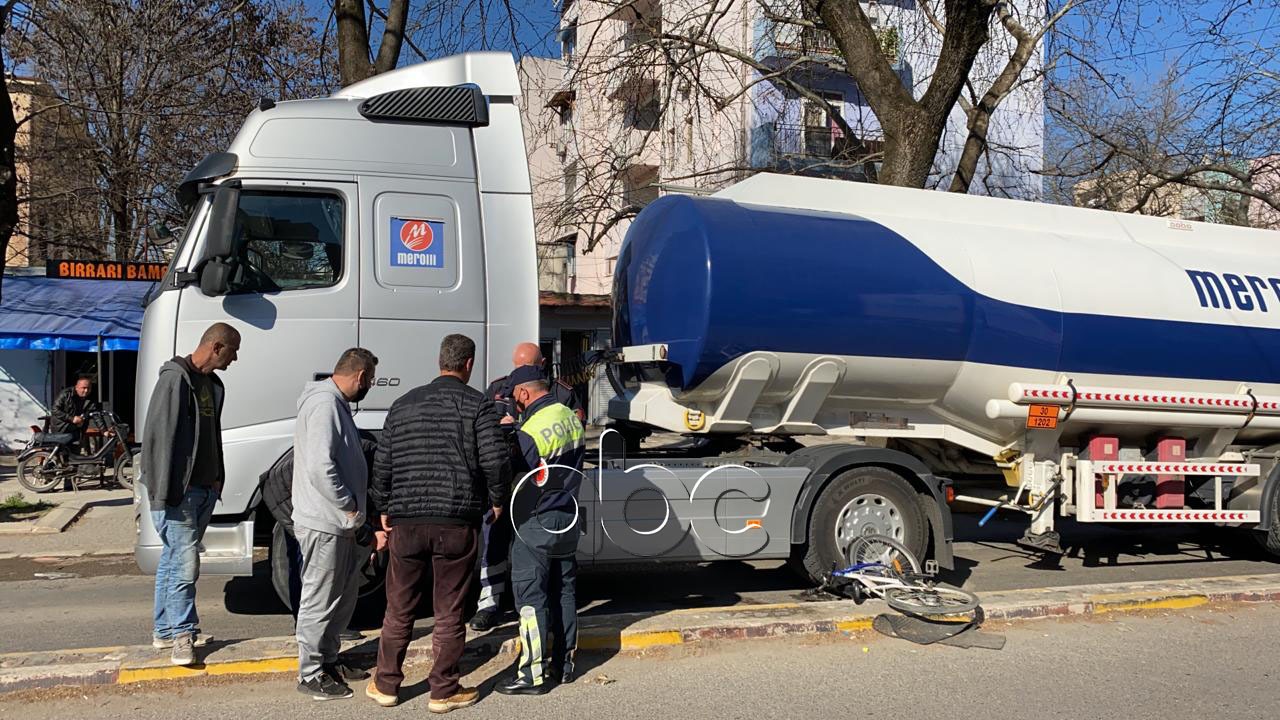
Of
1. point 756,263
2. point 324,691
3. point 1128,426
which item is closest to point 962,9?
point 1128,426

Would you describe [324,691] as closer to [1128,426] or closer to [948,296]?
[948,296]

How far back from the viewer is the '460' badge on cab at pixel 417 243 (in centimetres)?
653

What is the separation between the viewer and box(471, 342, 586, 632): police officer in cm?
630

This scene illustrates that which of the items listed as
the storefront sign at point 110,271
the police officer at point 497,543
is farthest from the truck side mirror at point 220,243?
the storefront sign at point 110,271

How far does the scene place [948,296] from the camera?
7609 millimetres

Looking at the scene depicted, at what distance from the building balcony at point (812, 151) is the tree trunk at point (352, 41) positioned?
26.5 feet

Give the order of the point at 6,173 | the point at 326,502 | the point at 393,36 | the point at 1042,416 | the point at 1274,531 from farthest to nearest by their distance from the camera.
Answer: the point at 393,36 → the point at 6,173 → the point at 1274,531 → the point at 1042,416 → the point at 326,502

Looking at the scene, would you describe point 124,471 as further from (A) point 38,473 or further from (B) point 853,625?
(B) point 853,625

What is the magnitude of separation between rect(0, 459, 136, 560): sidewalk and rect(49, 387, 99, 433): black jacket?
0.97 meters

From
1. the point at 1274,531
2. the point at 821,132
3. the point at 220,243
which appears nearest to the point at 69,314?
the point at 220,243

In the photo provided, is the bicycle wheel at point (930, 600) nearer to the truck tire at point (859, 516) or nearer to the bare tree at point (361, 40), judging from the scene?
the truck tire at point (859, 516)

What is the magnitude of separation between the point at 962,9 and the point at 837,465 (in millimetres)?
7618

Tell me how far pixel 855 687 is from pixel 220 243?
4568 millimetres

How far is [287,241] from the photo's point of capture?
6.39 meters
